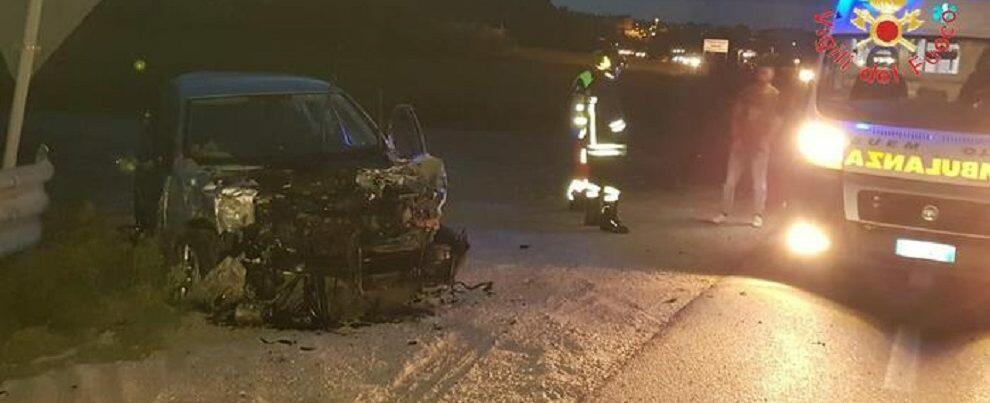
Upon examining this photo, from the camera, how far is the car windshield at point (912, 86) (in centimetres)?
818

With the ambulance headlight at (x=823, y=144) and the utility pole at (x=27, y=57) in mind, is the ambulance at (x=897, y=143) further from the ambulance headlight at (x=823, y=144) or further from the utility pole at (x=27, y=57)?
the utility pole at (x=27, y=57)

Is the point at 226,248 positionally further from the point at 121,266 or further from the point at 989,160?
the point at 989,160

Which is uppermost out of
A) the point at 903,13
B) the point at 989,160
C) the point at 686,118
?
the point at 903,13

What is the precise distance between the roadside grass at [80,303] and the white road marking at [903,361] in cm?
417

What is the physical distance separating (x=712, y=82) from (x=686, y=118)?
31.6ft

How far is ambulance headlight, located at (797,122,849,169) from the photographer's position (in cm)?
826

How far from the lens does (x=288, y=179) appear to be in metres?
7.20

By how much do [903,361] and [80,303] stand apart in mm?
4916

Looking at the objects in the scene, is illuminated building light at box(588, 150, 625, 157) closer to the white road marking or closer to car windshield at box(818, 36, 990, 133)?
car windshield at box(818, 36, 990, 133)

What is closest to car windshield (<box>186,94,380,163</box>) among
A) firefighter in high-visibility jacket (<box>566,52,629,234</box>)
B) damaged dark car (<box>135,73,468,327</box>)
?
damaged dark car (<box>135,73,468,327</box>)

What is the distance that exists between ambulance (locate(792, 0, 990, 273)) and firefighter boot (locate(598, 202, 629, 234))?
2.77 meters

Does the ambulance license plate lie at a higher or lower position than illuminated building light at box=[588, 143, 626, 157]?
lower

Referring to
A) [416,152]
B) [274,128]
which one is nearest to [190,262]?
[274,128]

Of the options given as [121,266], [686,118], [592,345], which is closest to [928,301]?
[592,345]
